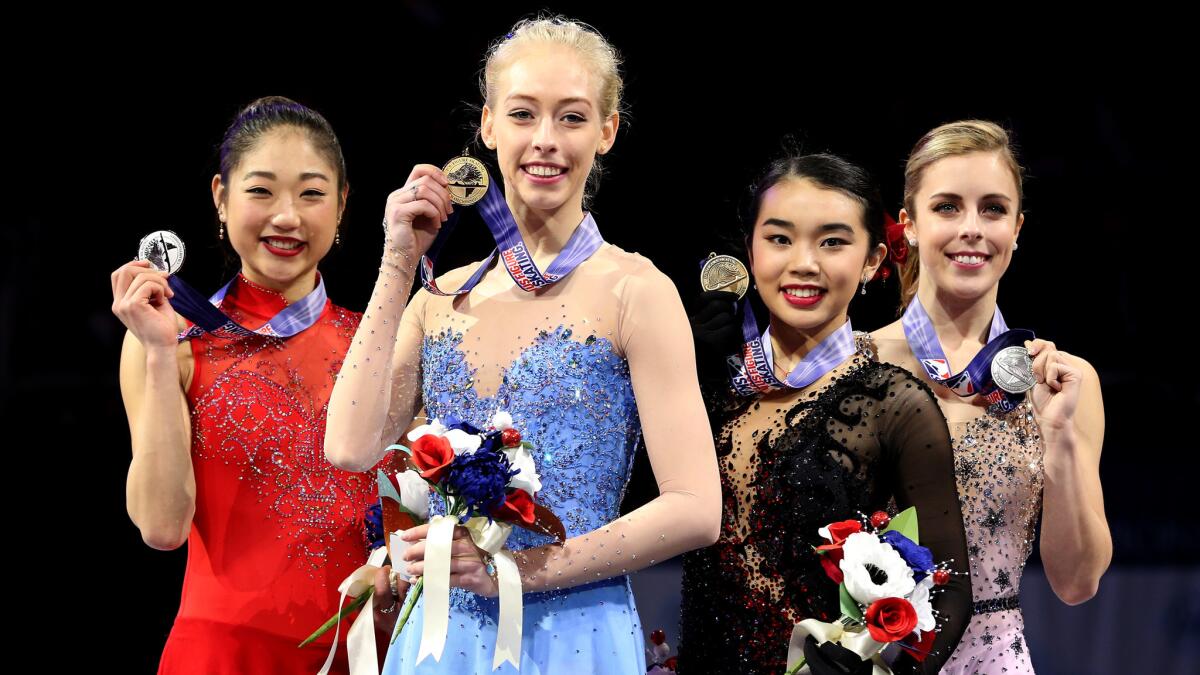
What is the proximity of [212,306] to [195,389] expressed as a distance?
0.58ft

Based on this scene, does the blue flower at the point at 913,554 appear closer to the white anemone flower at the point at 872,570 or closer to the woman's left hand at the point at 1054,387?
the white anemone flower at the point at 872,570

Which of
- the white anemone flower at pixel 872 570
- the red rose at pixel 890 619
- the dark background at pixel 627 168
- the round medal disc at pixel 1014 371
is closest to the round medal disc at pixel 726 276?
the round medal disc at pixel 1014 371

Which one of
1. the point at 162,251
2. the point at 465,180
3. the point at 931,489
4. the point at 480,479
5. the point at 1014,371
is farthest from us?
the point at 162,251

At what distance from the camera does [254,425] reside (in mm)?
2666

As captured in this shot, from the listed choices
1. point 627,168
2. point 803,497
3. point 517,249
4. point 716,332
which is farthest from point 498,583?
point 627,168

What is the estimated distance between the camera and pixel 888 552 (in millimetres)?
2111

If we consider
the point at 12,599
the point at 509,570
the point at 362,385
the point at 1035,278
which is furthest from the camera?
the point at 1035,278

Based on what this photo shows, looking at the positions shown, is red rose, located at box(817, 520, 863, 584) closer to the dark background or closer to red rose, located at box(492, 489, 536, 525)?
red rose, located at box(492, 489, 536, 525)

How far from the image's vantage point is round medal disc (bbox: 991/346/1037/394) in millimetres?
2488

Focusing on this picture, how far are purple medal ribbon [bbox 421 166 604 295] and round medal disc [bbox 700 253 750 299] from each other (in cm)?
45

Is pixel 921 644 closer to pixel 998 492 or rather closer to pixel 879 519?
pixel 879 519

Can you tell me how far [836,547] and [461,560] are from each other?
646 mm

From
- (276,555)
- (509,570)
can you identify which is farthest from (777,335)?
(276,555)

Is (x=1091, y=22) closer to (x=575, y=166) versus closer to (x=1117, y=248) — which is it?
(x=1117, y=248)
